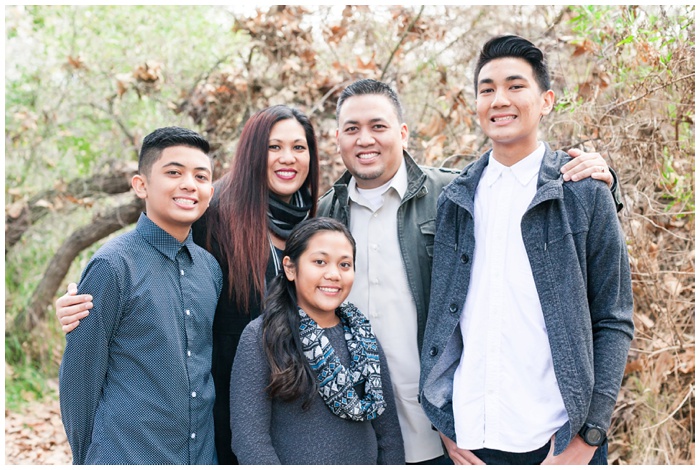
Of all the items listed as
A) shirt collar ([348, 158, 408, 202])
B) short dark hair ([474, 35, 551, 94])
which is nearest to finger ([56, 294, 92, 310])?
shirt collar ([348, 158, 408, 202])

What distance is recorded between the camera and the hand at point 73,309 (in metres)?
2.28

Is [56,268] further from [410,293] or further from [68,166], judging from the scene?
[410,293]

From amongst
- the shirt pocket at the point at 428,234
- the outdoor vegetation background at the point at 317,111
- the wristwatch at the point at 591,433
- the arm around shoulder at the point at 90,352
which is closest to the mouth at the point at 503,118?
the shirt pocket at the point at 428,234

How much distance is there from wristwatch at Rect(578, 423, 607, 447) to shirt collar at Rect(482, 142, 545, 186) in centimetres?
85

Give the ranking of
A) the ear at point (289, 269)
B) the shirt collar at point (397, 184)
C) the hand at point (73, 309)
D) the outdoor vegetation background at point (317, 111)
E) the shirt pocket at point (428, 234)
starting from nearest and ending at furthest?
1. the hand at point (73, 309)
2. the ear at point (289, 269)
3. the shirt pocket at point (428, 234)
4. the shirt collar at point (397, 184)
5. the outdoor vegetation background at point (317, 111)

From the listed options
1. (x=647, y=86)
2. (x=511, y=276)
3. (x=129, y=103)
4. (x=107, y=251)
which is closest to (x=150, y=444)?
(x=107, y=251)

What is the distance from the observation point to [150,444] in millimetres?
2330

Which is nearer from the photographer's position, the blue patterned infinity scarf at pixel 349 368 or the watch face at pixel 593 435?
the watch face at pixel 593 435

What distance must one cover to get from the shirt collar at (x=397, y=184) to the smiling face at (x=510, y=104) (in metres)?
0.56

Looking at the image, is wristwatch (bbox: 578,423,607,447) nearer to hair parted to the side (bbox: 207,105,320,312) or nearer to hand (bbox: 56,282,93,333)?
hair parted to the side (bbox: 207,105,320,312)

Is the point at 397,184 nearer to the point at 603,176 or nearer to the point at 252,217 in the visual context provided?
the point at 252,217

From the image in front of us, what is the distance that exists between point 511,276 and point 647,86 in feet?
7.61

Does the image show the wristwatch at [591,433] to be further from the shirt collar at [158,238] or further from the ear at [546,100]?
the shirt collar at [158,238]

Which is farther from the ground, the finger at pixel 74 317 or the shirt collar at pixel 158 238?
the shirt collar at pixel 158 238
